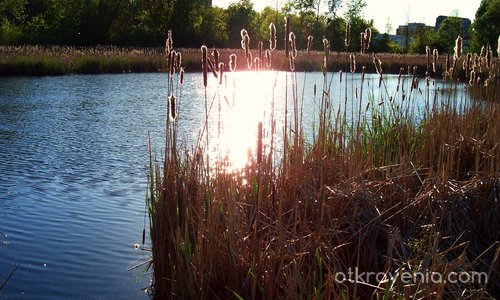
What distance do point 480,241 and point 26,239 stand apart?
11.6 ft

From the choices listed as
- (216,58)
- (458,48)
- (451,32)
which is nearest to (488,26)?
(451,32)

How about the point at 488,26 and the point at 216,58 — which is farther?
the point at 488,26

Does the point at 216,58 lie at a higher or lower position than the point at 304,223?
higher

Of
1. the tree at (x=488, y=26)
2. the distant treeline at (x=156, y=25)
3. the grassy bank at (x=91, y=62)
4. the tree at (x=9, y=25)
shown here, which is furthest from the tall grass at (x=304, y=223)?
the tree at (x=488, y=26)

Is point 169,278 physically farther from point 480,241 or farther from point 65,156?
point 65,156

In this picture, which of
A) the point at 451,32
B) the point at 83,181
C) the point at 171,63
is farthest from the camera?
the point at 451,32

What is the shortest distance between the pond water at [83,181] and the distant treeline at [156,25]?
2389 centimetres

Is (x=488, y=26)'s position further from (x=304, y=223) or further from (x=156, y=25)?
(x=304, y=223)

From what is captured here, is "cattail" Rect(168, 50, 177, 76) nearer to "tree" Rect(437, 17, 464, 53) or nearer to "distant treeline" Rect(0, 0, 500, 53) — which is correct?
"distant treeline" Rect(0, 0, 500, 53)

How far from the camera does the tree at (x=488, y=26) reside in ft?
122

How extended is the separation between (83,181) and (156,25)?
39.6 m

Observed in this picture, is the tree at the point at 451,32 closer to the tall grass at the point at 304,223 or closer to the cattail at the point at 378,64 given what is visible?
the cattail at the point at 378,64

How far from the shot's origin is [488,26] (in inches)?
1516

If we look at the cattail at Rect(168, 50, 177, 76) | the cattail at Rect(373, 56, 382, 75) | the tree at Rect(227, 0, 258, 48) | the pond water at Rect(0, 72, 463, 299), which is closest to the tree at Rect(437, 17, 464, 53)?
the tree at Rect(227, 0, 258, 48)
